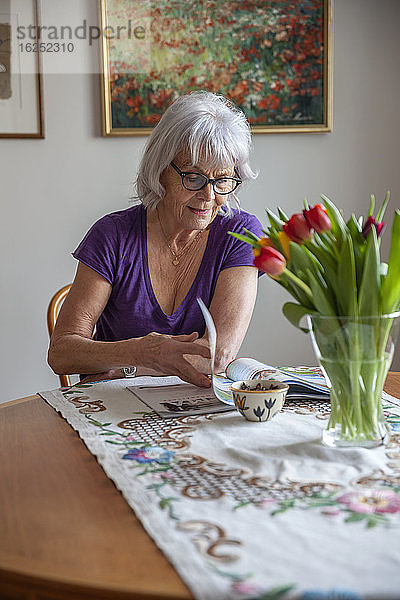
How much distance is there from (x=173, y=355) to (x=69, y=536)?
77 centimetres

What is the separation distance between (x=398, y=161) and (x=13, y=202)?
1586 mm

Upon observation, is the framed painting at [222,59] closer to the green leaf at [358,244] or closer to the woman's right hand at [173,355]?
the woman's right hand at [173,355]

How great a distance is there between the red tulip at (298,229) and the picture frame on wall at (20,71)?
1875mm

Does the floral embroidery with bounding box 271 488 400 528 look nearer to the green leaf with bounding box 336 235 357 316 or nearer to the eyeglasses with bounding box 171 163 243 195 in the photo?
the green leaf with bounding box 336 235 357 316

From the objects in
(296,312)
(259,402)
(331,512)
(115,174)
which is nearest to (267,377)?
(259,402)

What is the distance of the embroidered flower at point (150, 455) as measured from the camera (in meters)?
1.08

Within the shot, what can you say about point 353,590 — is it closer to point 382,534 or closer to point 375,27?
point 382,534

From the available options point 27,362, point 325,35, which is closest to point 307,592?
point 27,362

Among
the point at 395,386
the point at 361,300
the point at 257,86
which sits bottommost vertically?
the point at 395,386

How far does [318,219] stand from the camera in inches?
41.8

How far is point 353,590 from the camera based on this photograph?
0.68 m

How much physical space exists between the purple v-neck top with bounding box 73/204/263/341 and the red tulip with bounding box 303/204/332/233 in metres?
0.90

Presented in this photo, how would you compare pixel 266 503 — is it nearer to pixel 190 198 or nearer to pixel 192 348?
pixel 192 348

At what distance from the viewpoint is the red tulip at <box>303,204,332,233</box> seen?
106 cm
